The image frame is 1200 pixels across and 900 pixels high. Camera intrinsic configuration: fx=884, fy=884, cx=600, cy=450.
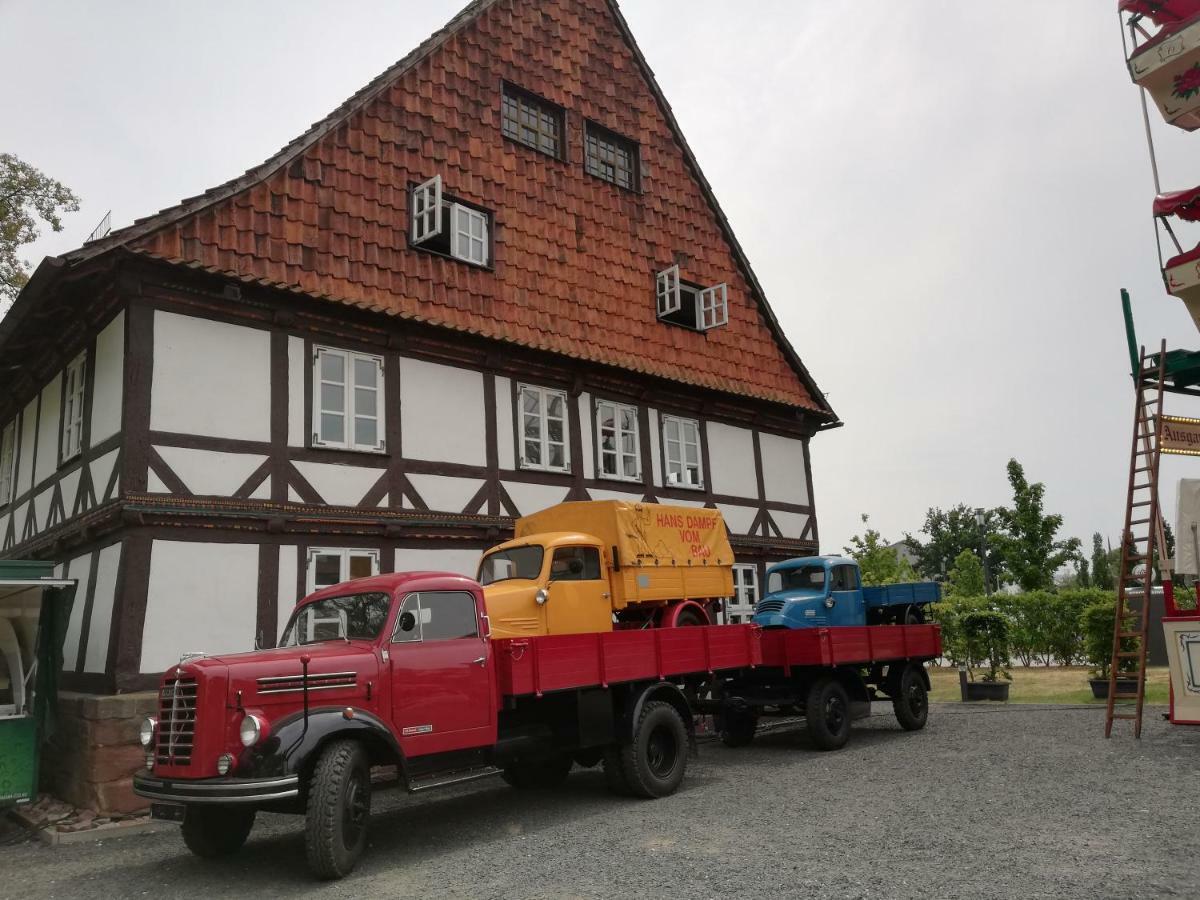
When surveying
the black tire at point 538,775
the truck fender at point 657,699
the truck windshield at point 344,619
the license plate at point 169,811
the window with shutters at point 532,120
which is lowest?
the black tire at point 538,775

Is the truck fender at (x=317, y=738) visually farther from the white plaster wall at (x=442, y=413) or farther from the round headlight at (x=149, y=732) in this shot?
the white plaster wall at (x=442, y=413)

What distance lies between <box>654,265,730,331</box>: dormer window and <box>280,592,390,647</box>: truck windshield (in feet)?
34.5

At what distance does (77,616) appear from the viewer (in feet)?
38.6

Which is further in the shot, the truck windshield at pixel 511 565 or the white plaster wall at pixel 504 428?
the white plaster wall at pixel 504 428

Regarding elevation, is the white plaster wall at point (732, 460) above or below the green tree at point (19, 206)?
below

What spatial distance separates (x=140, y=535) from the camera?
10227 mm

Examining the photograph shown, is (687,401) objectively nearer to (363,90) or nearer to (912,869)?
(363,90)

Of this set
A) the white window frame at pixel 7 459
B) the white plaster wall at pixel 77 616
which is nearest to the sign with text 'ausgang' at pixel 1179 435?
the white plaster wall at pixel 77 616

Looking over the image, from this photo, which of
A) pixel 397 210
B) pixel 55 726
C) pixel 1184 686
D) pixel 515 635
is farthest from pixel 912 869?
pixel 397 210

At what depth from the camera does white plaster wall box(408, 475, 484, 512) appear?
12.9 meters

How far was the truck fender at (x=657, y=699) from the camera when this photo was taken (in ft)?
30.5

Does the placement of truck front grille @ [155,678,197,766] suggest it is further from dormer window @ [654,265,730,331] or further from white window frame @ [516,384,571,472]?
dormer window @ [654,265,730,331]

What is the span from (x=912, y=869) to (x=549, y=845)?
116 inches

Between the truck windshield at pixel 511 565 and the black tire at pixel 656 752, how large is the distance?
195cm
